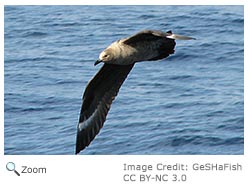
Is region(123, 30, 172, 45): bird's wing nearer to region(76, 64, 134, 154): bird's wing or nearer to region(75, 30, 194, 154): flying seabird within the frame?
region(75, 30, 194, 154): flying seabird

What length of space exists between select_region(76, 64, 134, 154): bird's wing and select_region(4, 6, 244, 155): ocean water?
2.18ft

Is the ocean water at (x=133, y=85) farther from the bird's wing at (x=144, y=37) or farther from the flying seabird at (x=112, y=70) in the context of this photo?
the bird's wing at (x=144, y=37)

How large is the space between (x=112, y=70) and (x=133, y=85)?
3.53 meters

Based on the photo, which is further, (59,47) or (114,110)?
(59,47)

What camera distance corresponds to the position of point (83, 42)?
14.7 metres

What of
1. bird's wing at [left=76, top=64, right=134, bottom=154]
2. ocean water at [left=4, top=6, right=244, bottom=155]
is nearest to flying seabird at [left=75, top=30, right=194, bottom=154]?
bird's wing at [left=76, top=64, right=134, bottom=154]

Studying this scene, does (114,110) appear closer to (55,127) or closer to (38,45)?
(55,127)

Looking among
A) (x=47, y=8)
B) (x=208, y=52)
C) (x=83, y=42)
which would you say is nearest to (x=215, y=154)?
(x=208, y=52)

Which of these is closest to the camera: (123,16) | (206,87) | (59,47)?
(206,87)

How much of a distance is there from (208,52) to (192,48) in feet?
1.30

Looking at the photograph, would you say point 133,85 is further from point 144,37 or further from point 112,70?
point 144,37

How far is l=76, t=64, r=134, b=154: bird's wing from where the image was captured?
29.6 ft

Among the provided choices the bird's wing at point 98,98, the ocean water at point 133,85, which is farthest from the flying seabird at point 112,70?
the ocean water at point 133,85

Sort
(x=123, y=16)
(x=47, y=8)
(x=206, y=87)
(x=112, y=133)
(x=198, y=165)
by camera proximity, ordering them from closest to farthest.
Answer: (x=198, y=165), (x=112, y=133), (x=206, y=87), (x=123, y=16), (x=47, y=8)
